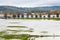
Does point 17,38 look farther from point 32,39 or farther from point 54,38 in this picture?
point 54,38

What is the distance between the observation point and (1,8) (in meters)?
65.7

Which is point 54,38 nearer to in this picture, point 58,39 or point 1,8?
point 58,39

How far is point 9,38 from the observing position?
10500mm

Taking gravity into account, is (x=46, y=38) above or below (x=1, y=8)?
above

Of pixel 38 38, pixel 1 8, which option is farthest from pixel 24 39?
pixel 1 8

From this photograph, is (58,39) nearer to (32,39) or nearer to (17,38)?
(32,39)

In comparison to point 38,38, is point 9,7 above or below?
below

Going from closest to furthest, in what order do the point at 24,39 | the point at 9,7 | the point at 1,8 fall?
the point at 24,39
the point at 1,8
the point at 9,7

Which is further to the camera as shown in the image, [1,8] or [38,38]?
[1,8]

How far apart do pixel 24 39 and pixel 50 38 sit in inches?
58.5

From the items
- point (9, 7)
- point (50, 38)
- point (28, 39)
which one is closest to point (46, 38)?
point (50, 38)

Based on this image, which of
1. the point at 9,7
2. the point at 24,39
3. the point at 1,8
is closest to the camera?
the point at 24,39

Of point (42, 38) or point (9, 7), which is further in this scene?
point (9, 7)

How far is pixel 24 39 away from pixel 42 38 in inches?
44.1
